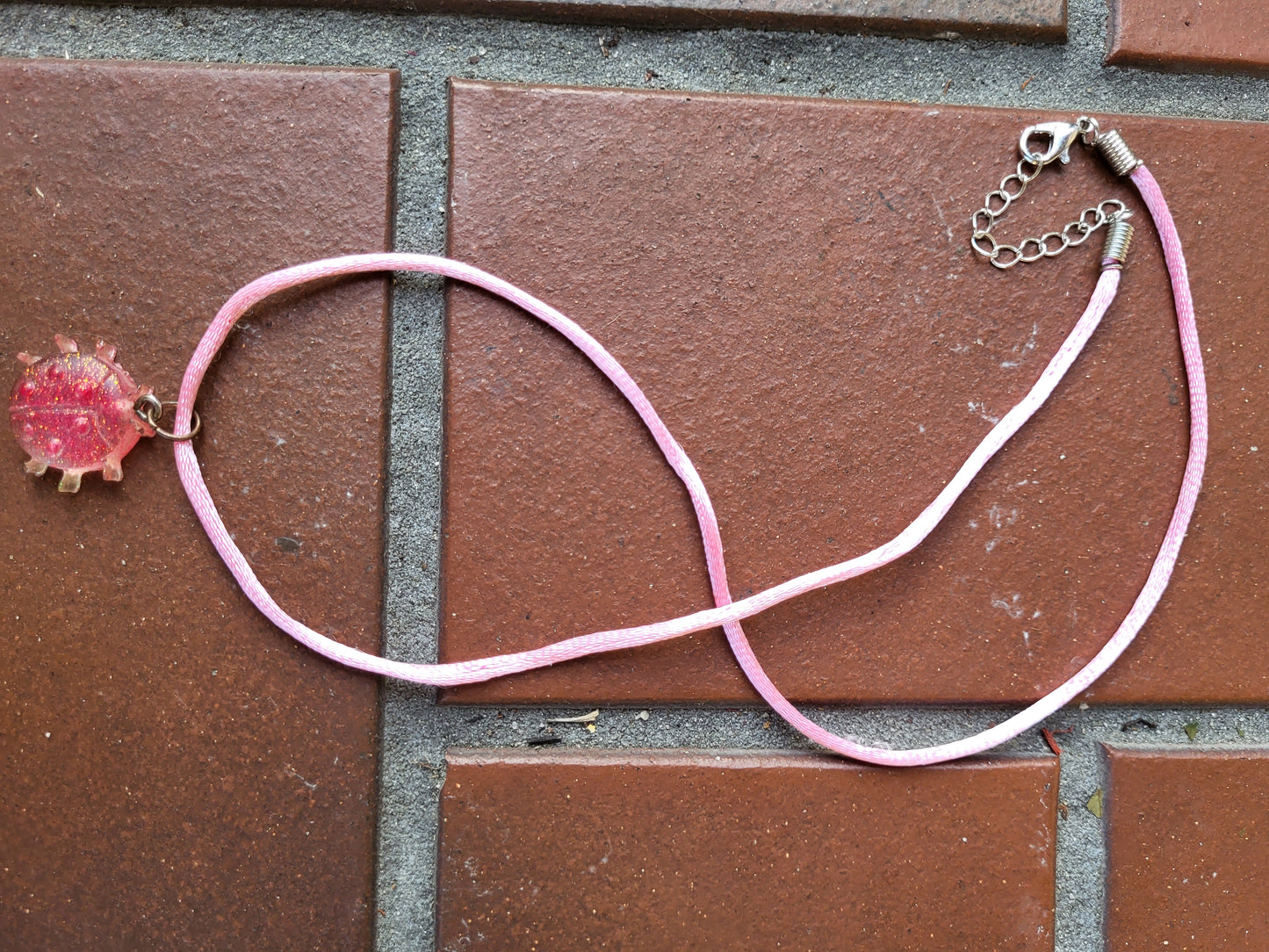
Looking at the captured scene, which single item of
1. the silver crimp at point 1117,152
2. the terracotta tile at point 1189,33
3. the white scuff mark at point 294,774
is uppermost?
the terracotta tile at point 1189,33

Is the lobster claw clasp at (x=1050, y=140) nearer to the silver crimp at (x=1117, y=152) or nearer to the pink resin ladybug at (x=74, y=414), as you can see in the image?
the silver crimp at (x=1117, y=152)

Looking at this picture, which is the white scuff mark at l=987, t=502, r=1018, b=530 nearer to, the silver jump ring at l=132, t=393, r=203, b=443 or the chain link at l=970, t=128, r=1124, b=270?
the chain link at l=970, t=128, r=1124, b=270

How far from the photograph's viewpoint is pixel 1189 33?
423 millimetres

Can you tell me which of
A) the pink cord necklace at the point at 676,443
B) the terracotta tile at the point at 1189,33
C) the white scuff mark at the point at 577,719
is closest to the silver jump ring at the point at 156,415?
the pink cord necklace at the point at 676,443

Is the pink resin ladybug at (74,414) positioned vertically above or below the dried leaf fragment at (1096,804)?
above

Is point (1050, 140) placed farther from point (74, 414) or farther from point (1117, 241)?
point (74, 414)

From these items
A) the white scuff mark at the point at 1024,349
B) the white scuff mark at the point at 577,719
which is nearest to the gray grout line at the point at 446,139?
the white scuff mark at the point at 577,719

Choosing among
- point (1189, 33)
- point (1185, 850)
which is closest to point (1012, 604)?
point (1185, 850)

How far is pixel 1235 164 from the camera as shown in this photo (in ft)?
1.40

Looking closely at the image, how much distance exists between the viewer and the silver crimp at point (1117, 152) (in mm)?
412

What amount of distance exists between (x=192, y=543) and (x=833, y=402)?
34cm

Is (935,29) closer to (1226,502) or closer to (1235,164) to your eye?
(1235,164)

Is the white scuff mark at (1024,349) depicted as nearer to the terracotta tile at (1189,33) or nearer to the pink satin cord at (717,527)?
the pink satin cord at (717,527)

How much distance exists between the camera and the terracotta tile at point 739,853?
0.41m
